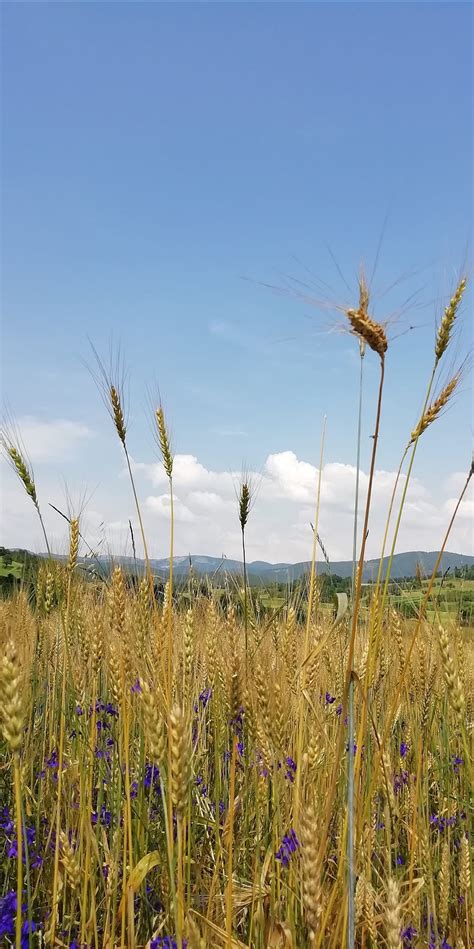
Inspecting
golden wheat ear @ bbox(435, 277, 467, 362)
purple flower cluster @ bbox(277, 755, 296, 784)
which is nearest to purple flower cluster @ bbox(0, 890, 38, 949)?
purple flower cluster @ bbox(277, 755, 296, 784)

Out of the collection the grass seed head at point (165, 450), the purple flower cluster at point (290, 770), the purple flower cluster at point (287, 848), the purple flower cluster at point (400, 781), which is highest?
the grass seed head at point (165, 450)

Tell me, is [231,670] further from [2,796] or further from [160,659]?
[2,796]

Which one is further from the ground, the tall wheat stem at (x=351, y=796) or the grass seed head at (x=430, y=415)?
the grass seed head at (x=430, y=415)

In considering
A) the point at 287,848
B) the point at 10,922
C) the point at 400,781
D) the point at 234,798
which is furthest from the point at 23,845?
the point at 400,781

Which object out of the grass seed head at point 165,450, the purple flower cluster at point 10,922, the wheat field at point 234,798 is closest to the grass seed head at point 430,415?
the wheat field at point 234,798

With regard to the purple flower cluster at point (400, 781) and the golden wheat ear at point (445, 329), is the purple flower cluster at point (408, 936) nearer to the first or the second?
the purple flower cluster at point (400, 781)

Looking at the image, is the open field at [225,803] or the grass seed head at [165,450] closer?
the open field at [225,803]

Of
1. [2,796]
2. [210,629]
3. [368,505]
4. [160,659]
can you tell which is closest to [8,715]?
[160,659]

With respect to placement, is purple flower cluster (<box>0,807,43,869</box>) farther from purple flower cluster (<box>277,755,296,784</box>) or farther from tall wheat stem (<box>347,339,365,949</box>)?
tall wheat stem (<box>347,339,365,949</box>)

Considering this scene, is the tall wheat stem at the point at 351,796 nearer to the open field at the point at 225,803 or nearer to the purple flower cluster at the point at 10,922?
the open field at the point at 225,803

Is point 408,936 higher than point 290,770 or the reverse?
the reverse

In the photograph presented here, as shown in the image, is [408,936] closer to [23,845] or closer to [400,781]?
[400,781]

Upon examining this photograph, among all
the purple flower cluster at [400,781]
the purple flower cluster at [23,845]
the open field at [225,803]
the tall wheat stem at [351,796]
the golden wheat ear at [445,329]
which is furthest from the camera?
the purple flower cluster at [400,781]

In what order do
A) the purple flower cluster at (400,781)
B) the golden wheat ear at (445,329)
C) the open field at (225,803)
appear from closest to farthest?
the open field at (225,803)
the golden wheat ear at (445,329)
the purple flower cluster at (400,781)
